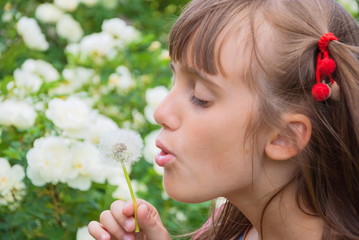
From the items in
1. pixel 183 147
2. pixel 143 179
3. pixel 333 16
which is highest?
pixel 333 16

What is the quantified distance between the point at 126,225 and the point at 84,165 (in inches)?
20.9

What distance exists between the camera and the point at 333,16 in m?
1.80

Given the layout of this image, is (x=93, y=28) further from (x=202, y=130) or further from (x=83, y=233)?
(x=202, y=130)

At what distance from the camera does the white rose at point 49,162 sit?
2.18 meters

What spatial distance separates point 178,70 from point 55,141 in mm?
635

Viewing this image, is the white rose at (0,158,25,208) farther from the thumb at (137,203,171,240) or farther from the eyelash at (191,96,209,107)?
the eyelash at (191,96,209,107)

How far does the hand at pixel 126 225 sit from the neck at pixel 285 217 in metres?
0.23

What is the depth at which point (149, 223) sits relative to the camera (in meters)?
1.82

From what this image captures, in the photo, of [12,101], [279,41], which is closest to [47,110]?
[12,101]

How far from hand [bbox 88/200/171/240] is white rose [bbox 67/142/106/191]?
428 mm

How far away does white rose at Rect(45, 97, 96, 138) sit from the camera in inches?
90.0

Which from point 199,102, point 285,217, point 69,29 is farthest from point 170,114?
point 69,29

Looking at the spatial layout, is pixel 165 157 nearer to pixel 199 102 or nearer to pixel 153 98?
pixel 199 102

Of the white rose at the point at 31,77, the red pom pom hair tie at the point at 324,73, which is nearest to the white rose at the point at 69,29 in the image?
the white rose at the point at 31,77
